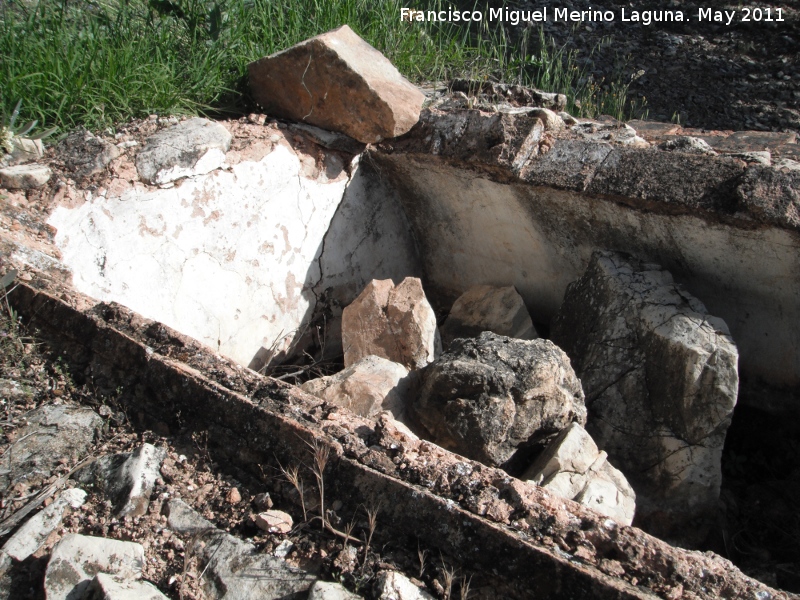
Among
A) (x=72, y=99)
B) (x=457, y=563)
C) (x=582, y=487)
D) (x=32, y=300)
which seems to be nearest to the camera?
(x=457, y=563)

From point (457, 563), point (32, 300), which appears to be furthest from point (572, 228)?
point (32, 300)

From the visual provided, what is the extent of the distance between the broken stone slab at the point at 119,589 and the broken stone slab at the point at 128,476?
10.2 inches

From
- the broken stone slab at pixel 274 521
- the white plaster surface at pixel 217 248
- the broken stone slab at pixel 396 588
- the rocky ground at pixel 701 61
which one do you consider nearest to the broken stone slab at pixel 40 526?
the broken stone slab at pixel 274 521

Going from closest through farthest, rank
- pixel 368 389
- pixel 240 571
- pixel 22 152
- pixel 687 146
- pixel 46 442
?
pixel 240 571
pixel 46 442
pixel 368 389
pixel 22 152
pixel 687 146

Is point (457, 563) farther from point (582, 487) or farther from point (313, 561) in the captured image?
point (582, 487)

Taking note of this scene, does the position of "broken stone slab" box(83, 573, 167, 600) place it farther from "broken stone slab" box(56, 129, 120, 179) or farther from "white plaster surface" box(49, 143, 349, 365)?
"broken stone slab" box(56, 129, 120, 179)

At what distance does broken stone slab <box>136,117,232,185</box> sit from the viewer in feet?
10.2

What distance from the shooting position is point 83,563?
1733 millimetres

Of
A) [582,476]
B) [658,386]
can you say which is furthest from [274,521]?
[658,386]

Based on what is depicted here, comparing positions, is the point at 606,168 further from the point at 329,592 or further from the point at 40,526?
the point at 40,526

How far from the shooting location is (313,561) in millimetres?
1781

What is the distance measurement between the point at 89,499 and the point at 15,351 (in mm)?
723

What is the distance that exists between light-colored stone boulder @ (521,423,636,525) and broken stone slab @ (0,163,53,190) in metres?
2.16

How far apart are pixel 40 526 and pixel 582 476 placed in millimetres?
1598
